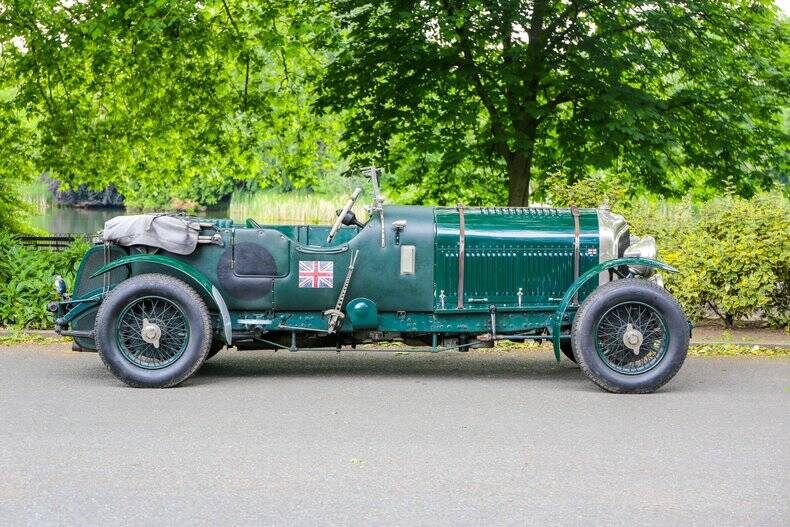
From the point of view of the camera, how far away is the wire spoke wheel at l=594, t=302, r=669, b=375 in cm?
761

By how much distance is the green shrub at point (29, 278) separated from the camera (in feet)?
34.4

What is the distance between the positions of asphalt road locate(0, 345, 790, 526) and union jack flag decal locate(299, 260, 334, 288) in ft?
2.54

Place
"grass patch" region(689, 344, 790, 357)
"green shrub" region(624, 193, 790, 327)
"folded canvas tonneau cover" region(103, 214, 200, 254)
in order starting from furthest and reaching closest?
1. "green shrub" region(624, 193, 790, 327)
2. "grass patch" region(689, 344, 790, 357)
3. "folded canvas tonneau cover" region(103, 214, 200, 254)

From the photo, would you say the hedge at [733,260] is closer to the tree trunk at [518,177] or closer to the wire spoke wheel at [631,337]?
the wire spoke wheel at [631,337]

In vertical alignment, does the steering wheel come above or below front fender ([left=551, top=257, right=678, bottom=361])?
above

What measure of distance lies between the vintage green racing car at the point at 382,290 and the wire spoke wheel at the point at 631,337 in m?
0.01

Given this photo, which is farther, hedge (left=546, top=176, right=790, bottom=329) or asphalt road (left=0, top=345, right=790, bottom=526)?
hedge (left=546, top=176, right=790, bottom=329)

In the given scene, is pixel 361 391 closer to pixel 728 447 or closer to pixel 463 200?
pixel 728 447

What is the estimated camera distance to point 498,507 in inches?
188

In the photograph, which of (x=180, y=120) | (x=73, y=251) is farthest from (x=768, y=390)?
(x=180, y=120)

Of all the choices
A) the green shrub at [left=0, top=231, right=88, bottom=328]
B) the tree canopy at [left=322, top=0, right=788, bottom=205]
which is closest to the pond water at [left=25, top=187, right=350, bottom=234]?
the tree canopy at [left=322, top=0, right=788, bottom=205]

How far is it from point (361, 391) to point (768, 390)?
308 cm

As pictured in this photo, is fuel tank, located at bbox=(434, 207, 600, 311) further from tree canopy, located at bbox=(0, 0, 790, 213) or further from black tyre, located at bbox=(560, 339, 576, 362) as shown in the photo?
tree canopy, located at bbox=(0, 0, 790, 213)

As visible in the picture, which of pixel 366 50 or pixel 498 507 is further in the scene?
pixel 366 50
